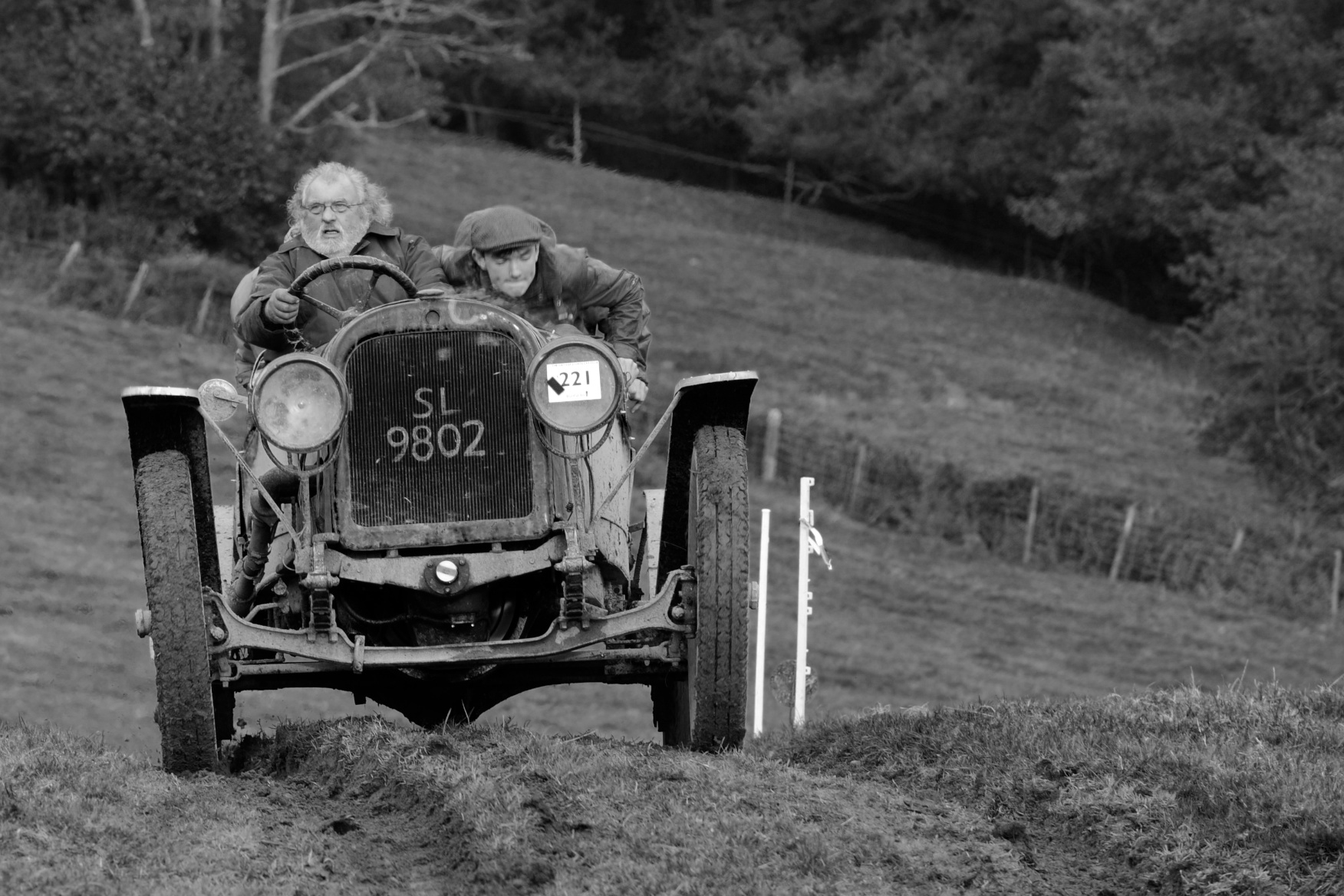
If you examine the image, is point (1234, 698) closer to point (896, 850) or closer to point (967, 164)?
point (896, 850)

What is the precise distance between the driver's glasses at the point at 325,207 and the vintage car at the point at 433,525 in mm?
559

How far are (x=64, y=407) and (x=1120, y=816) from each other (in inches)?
887

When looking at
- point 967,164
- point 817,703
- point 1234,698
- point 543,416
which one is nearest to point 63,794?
point 543,416

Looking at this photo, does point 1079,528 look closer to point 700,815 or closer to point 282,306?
point 282,306

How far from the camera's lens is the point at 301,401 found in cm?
695

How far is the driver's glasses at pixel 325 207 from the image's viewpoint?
8.17 m

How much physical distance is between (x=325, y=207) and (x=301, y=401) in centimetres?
146

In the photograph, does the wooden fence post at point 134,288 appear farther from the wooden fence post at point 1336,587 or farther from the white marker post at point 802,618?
the white marker post at point 802,618

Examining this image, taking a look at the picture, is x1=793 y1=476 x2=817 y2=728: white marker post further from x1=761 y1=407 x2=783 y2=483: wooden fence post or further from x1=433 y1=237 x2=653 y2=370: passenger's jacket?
x1=761 y1=407 x2=783 y2=483: wooden fence post

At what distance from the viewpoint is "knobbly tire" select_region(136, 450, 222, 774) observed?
686cm

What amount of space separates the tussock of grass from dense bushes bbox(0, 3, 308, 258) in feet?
95.7

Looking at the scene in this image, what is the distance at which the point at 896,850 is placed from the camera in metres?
5.57

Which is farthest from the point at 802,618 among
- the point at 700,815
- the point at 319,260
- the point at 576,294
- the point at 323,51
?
the point at 323,51

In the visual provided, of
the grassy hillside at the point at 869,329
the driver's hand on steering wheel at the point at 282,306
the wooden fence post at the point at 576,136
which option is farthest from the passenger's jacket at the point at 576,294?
the wooden fence post at the point at 576,136
